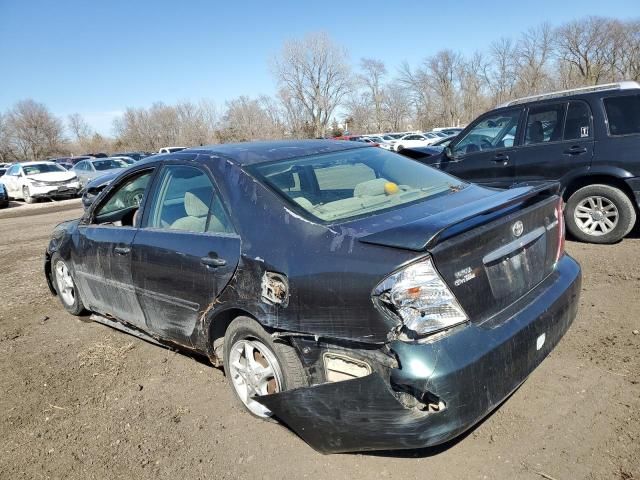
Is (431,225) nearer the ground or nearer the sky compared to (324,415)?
nearer the sky

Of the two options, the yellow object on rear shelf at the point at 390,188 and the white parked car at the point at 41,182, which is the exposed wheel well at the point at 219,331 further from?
the white parked car at the point at 41,182

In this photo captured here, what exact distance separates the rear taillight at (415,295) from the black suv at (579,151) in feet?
15.0

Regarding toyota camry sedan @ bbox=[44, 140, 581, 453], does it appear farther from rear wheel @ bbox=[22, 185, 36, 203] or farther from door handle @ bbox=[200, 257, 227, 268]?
rear wheel @ bbox=[22, 185, 36, 203]

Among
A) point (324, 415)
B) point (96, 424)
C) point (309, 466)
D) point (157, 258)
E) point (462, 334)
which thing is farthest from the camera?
point (157, 258)

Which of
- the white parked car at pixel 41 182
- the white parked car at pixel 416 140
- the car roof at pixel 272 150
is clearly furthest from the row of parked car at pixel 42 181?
the car roof at pixel 272 150

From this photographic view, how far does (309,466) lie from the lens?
2.58m

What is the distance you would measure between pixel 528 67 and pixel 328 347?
229 ft

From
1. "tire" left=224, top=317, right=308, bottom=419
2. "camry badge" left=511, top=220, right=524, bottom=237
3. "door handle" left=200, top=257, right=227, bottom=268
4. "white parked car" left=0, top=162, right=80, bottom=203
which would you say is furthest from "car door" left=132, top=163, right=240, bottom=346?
"white parked car" left=0, top=162, right=80, bottom=203

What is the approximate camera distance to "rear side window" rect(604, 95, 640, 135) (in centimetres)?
557

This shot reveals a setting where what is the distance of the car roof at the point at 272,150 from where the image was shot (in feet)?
10.5

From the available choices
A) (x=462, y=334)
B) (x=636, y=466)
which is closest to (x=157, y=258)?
(x=462, y=334)

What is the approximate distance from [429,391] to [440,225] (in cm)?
75

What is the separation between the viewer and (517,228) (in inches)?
101

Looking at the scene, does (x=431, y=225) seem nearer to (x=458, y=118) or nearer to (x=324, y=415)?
(x=324, y=415)
